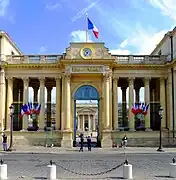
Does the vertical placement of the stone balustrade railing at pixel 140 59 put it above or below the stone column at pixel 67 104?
above

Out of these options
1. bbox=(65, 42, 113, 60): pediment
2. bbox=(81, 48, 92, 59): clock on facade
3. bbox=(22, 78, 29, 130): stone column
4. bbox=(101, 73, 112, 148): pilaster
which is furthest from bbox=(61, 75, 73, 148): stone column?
bbox=(22, 78, 29, 130): stone column

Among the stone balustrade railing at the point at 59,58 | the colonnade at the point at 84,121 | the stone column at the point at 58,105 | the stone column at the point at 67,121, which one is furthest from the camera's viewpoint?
the colonnade at the point at 84,121

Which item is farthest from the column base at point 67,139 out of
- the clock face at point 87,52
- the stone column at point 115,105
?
the clock face at point 87,52

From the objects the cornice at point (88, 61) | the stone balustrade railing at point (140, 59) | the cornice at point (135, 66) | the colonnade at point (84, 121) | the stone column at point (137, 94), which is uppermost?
the stone balustrade railing at point (140, 59)

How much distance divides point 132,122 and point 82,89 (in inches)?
310

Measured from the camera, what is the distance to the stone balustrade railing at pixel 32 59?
164 feet

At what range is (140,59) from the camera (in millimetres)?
51000

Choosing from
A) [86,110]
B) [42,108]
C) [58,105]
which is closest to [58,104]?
[58,105]

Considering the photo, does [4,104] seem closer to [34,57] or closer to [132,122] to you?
[34,57]

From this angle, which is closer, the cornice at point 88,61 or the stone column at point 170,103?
the cornice at point 88,61

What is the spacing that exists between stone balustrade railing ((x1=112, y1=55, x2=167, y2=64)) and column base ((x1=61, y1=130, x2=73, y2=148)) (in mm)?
11649

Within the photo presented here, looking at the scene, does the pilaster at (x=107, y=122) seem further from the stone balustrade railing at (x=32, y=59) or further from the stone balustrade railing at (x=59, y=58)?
the stone balustrade railing at (x=32, y=59)

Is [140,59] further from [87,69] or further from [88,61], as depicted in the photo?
[87,69]

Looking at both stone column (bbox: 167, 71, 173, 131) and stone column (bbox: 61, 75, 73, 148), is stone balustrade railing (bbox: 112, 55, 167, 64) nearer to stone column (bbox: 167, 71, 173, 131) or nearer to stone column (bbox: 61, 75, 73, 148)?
stone column (bbox: 167, 71, 173, 131)
